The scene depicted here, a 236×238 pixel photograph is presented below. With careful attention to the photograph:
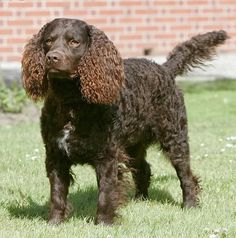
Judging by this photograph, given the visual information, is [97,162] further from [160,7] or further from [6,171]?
[160,7]

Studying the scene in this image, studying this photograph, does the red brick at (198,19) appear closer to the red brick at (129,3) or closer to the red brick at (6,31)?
the red brick at (129,3)

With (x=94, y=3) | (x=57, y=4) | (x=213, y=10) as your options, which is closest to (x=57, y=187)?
(x=57, y=4)

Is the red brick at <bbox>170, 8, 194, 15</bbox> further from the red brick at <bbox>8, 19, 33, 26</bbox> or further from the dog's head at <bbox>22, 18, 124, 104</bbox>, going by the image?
the dog's head at <bbox>22, 18, 124, 104</bbox>

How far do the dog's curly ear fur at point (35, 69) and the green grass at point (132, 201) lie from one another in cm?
107

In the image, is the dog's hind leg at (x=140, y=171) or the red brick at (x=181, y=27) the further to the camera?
the red brick at (x=181, y=27)

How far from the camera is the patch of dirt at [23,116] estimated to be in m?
12.4

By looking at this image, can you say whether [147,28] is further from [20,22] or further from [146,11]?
[20,22]

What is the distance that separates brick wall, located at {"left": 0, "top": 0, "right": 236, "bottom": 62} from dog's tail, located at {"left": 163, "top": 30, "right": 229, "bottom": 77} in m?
8.33

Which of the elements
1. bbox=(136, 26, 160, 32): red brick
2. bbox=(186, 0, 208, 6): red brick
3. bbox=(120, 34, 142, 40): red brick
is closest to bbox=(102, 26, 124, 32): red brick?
bbox=(120, 34, 142, 40): red brick

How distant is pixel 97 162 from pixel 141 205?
3.30 ft

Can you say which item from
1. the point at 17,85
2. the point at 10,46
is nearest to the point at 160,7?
the point at 10,46

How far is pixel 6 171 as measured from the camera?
8656mm

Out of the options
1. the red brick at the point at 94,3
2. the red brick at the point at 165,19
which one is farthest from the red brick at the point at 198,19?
the red brick at the point at 94,3

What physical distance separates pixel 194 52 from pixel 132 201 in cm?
166
